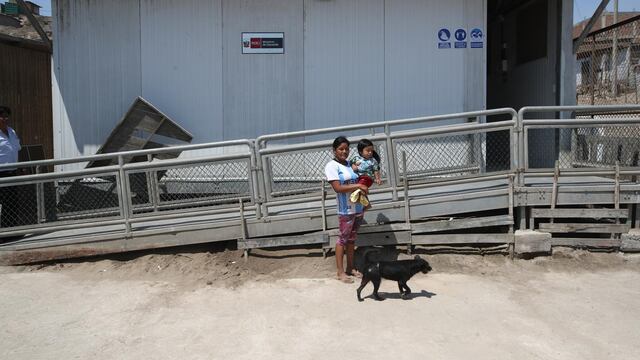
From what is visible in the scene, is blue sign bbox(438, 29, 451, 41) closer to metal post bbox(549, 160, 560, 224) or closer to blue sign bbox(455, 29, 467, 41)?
blue sign bbox(455, 29, 467, 41)

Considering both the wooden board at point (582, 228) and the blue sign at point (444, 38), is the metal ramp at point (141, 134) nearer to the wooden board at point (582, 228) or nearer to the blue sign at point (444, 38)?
the blue sign at point (444, 38)

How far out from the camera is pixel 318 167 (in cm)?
687

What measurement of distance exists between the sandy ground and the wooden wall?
28.1 ft

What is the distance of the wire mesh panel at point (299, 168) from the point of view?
6441 millimetres

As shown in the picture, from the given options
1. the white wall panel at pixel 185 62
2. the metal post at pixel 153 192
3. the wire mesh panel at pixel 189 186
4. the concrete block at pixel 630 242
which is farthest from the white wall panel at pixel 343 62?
the concrete block at pixel 630 242

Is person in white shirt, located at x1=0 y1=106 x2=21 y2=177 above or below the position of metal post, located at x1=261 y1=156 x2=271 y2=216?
above

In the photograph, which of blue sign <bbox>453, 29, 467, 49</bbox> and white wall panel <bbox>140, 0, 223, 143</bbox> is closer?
white wall panel <bbox>140, 0, 223, 143</bbox>

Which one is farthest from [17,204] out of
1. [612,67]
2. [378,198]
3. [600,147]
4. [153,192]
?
[612,67]

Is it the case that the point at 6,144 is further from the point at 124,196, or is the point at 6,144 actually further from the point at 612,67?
the point at 612,67

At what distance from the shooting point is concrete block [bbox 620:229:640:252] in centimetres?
636

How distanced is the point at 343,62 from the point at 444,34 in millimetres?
1831

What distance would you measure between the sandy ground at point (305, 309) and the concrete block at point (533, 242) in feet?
0.44

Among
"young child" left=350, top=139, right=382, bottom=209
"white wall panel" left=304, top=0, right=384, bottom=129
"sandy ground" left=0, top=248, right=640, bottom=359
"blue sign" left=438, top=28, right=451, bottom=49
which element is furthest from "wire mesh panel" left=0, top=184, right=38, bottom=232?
"blue sign" left=438, top=28, right=451, bottom=49

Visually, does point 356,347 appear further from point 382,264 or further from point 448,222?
point 448,222
